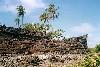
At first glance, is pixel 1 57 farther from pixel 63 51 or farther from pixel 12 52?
pixel 63 51

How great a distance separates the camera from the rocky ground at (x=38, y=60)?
61.4ft

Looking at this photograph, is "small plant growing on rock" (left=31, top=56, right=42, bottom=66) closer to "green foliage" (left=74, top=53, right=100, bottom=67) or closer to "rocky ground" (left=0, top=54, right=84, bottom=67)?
"rocky ground" (left=0, top=54, right=84, bottom=67)

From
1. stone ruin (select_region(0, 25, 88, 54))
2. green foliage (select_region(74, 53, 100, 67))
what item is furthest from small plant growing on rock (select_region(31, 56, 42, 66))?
green foliage (select_region(74, 53, 100, 67))

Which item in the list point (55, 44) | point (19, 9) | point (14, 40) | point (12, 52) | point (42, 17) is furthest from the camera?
point (19, 9)

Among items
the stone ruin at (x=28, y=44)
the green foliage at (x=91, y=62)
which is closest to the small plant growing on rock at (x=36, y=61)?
the stone ruin at (x=28, y=44)

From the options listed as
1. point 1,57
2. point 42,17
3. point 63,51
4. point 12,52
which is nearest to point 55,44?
point 63,51

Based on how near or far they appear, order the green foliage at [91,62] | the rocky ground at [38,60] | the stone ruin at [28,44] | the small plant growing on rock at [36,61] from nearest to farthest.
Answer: the green foliage at [91,62], the rocky ground at [38,60], the small plant growing on rock at [36,61], the stone ruin at [28,44]

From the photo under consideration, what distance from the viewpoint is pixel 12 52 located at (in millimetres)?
20281

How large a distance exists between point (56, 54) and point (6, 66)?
465cm

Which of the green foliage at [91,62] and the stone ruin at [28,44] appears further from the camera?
the stone ruin at [28,44]

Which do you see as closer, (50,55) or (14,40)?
(50,55)

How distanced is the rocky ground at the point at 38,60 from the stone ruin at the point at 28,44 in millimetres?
1058

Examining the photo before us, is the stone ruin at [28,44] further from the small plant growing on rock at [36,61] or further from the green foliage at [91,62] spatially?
the green foliage at [91,62]

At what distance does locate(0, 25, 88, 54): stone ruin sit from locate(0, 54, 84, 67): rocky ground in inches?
41.7
